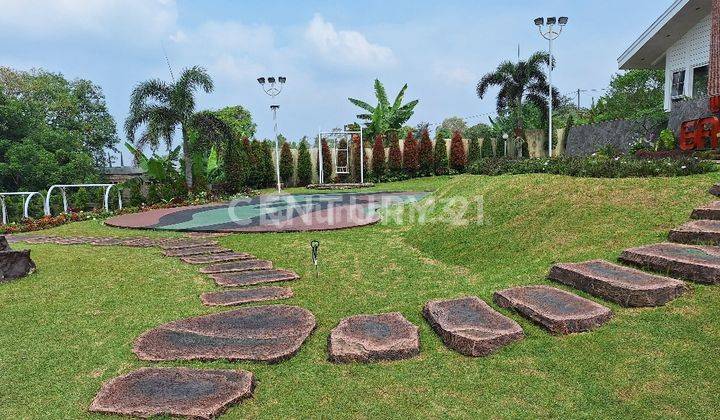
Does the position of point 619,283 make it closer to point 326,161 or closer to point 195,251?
point 195,251

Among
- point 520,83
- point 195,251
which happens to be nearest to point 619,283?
point 195,251

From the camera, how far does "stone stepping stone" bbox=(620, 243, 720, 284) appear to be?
11.3 ft

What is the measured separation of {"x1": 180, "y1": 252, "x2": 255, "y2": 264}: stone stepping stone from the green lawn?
246 millimetres

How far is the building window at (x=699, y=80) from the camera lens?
45.6ft

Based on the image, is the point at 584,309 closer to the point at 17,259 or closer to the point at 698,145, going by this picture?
the point at 17,259

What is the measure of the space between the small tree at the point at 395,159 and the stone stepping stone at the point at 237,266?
19.4m

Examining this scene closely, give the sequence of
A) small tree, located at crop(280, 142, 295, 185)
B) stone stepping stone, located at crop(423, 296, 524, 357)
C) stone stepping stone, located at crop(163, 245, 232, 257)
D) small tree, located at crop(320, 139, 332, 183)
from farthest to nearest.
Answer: small tree, located at crop(320, 139, 332, 183)
small tree, located at crop(280, 142, 295, 185)
stone stepping stone, located at crop(163, 245, 232, 257)
stone stepping stone, located at crop(423, 296, 524, 357)

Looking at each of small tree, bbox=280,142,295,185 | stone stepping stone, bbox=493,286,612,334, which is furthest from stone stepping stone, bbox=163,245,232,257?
small tree, bbox=280,142,295,185

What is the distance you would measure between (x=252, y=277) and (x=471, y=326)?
295 cm

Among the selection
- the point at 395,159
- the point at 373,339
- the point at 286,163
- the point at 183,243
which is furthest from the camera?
the point at 395,159

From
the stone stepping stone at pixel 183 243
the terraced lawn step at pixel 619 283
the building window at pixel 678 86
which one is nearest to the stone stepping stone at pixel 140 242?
the stone stepping stone at pixel 183 243

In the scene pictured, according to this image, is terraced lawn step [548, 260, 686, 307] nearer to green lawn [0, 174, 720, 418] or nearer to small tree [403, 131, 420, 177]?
green lawn [0, 174, 720, 418]

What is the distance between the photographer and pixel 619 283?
11.4 feet

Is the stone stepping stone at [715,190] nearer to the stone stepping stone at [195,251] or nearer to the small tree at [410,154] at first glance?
the stone stepping stone at [195,251]
